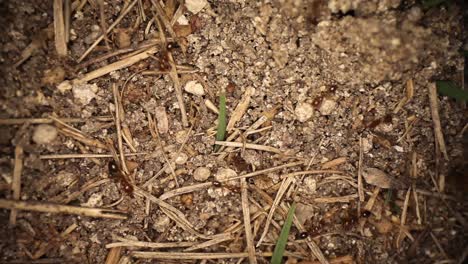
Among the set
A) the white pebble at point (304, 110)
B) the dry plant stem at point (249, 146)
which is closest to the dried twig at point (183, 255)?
the dry plant stem at point (249, 146)

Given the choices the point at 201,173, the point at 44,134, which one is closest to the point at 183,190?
the point at 201,173

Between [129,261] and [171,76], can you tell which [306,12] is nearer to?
[171,76]

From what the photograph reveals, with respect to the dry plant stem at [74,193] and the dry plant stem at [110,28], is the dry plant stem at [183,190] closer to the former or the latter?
the dry plant stem at [74,193]

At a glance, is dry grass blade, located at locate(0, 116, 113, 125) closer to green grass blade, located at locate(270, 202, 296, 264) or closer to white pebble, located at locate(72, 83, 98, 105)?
white pebble, located at locate(72, 83, 98, 105)

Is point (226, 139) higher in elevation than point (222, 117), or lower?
lower

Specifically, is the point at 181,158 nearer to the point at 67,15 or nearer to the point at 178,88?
the point at 178,88

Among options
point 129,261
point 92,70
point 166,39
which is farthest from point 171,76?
point 129,261

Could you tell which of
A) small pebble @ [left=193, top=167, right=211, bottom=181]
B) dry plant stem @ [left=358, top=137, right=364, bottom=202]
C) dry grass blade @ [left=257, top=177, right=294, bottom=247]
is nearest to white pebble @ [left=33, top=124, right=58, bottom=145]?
small pebble @ [left=193, top=167, right=211, bottom=181]
